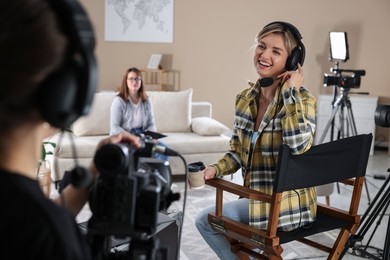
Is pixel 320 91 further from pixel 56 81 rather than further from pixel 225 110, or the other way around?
pixel 56 81

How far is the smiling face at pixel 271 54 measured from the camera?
239 cm

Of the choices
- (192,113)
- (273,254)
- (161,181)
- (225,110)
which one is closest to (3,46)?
(161,181)

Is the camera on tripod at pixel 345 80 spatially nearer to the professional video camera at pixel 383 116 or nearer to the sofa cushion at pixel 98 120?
the sofa cushion at pixel 98 120

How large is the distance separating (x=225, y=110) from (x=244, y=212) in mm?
5207

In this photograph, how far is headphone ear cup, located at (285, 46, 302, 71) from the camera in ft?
7.76

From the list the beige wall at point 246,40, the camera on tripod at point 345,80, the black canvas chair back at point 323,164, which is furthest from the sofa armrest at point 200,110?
the black canvas chair back at point 323,164

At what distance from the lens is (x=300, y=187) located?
2086mm

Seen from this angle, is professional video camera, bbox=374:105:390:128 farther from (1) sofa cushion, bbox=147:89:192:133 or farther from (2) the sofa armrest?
(2) the sofa armrest

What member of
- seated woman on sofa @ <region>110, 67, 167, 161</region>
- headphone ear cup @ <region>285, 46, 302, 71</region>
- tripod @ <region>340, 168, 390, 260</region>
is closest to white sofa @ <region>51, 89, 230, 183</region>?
seated woman on sofa @ <region>110, 67, 167, 161</region>

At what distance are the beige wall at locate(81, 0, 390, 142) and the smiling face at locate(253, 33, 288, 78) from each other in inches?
190

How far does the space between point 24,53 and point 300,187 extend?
5.00ft

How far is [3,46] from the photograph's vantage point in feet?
2.44

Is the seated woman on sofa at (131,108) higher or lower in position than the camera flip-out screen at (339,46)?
lower

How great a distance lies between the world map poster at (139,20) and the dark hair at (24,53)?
20.7 ft
